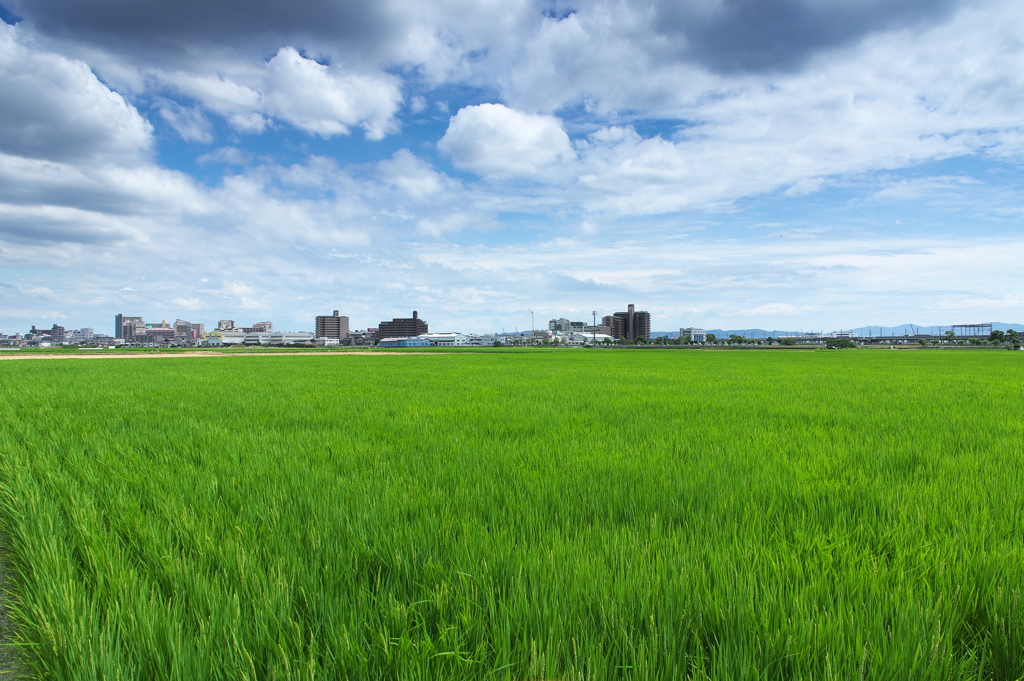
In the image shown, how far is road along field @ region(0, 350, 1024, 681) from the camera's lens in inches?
74.7

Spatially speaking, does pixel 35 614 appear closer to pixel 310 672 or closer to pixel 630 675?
pixel 310 672

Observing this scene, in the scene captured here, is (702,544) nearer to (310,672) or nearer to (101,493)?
(310,672)

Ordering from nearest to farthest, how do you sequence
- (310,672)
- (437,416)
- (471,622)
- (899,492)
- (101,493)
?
(310,672) → (471,622) → (899,492) → (101,493) → (437,416)

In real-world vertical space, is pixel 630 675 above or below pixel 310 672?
below

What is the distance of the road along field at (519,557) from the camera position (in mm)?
1898

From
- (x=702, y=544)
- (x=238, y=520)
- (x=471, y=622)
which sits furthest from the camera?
(x=238, y=520)

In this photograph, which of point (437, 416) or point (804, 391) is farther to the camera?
point (804, 391)

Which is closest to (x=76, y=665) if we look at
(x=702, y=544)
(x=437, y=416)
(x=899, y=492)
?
(x=702, y=544)

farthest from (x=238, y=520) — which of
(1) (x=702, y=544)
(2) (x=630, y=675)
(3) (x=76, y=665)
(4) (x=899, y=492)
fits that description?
(4) (x=899, y=492)

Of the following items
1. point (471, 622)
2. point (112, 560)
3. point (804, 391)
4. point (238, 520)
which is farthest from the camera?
point (804, 391)

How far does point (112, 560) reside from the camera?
2.76 meters

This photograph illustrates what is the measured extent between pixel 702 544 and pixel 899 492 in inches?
94.1

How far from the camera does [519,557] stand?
8.61 ft

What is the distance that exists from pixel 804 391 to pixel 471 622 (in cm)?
1476
